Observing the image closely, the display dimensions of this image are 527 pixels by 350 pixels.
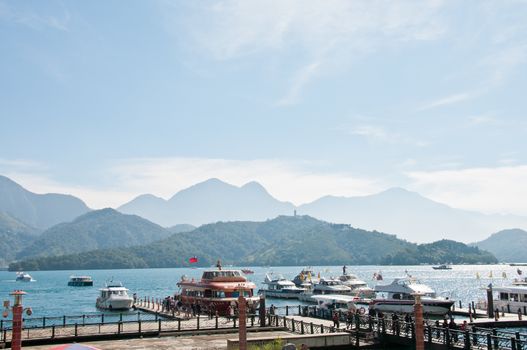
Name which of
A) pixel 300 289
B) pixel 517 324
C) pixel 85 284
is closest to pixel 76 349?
pixel 517 324

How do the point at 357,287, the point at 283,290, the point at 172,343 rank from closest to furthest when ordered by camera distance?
the point at 172,343, the point at 357,287, the point at 283,290

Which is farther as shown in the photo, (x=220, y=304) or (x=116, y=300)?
(x=116, y=300)

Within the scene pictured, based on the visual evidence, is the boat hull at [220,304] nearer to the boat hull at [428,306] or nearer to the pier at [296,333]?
the pier at [296,333]

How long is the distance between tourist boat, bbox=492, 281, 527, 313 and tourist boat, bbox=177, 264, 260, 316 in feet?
89.4

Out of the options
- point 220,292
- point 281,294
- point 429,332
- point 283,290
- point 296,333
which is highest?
point 220,292


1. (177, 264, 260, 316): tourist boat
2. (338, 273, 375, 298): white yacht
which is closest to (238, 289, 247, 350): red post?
(177, 264, 260, 316): tourist boat

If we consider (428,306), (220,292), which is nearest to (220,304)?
(220,292)

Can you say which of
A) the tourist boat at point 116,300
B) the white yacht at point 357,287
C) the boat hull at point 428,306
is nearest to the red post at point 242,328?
the boat hull at point 428,306

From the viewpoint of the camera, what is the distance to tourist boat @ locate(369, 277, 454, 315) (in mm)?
59625

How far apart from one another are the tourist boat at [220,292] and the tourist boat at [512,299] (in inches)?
1073

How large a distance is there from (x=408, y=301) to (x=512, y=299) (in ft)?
36.4

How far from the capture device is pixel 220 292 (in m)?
56.9

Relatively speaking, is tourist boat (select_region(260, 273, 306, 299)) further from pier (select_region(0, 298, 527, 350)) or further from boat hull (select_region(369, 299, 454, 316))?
pier (select_region(0, 298, 527, 350))

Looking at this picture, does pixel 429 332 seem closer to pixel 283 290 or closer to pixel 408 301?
pixel 408 301
